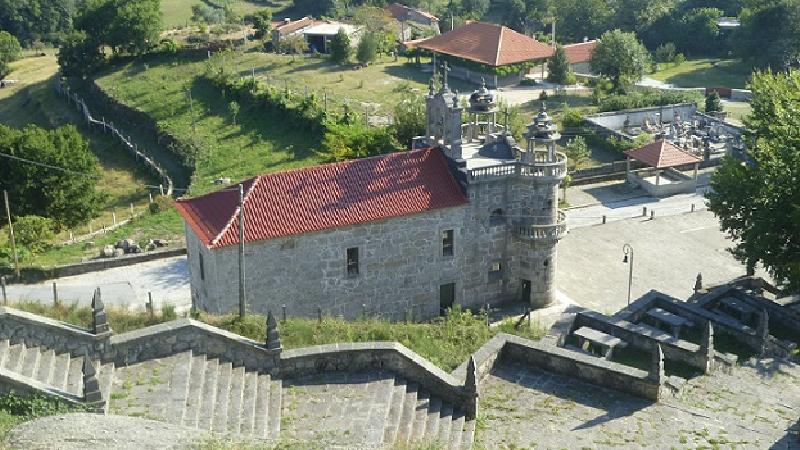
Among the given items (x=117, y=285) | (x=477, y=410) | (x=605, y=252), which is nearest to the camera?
(x=477, y=410)

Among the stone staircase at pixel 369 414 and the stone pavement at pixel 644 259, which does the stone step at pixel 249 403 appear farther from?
the stone pavement at pixel 644 259

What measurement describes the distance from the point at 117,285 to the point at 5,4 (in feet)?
251

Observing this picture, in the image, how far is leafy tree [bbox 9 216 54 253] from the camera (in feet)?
141

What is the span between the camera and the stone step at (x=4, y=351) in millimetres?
21820

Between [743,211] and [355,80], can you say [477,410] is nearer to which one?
[743,211]

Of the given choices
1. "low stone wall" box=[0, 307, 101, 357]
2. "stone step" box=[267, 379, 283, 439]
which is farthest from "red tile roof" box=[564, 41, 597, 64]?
"low stone wall" box=[0, 307, 101, 357]

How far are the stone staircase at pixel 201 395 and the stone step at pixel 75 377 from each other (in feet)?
2.58

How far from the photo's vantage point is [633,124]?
219 ft

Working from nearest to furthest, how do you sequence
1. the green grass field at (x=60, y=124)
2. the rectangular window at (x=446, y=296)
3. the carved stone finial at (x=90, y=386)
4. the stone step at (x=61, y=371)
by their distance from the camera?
the carved stone finial at (x=90, y=386)
the stone step at (x=61, y=371)
the rectangular window at (x=446, y=296)
the green grass field at (x=60, y=124)

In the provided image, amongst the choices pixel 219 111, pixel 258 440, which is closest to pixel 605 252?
pixel 258 440

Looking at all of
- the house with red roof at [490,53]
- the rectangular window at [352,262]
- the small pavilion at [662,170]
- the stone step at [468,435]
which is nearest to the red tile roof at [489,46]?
the house with red roof at [490,53]

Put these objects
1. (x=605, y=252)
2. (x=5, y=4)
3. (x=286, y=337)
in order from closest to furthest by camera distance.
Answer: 1. (x=286, y=337)
2. (x=605, y=252)
3. (x=5, y=4)

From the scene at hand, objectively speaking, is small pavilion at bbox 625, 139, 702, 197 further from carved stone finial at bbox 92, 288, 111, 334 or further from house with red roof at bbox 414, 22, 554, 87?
carved stone finial at bbox 92, 288, 111, 334

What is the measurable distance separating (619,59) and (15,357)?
6193cm
